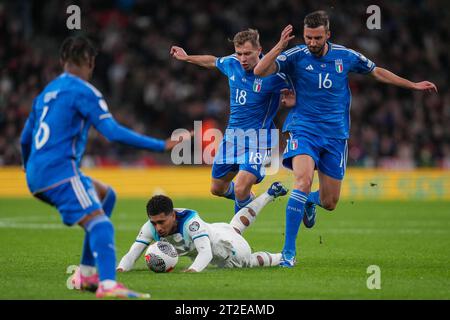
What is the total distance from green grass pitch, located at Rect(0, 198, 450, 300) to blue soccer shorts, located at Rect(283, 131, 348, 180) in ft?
3.52

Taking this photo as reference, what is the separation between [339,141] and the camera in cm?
1033

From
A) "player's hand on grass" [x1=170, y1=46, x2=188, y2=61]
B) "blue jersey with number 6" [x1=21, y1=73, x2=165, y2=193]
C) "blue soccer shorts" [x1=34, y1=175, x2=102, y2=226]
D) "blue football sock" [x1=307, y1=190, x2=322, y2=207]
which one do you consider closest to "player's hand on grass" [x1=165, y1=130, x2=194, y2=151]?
"blue jersey with number 6" [x1=21, y1=73, x2=165, y2=193]

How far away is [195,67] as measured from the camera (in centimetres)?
2616

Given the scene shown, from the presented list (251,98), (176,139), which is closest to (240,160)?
(251,98)

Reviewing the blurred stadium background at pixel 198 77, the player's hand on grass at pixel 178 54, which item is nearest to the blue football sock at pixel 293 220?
the player's hand on grass at pixel 178 54

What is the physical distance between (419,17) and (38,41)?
37.2ft

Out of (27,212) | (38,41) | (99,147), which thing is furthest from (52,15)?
(27,212)

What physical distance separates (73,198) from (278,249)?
5.22m

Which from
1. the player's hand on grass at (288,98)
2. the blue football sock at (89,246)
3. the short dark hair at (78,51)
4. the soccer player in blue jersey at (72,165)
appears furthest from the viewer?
the player's hand on grass at (288,98)

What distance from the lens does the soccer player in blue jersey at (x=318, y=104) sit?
32.3 ft

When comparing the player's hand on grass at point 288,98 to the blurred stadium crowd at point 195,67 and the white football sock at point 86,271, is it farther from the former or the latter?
the blurred stadium crowd at point 195,67

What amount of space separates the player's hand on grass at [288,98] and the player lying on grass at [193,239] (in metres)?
1.74

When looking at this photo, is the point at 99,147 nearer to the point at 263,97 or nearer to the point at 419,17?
the point at 419,17

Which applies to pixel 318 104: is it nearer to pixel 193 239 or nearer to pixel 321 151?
pixel 321 151
